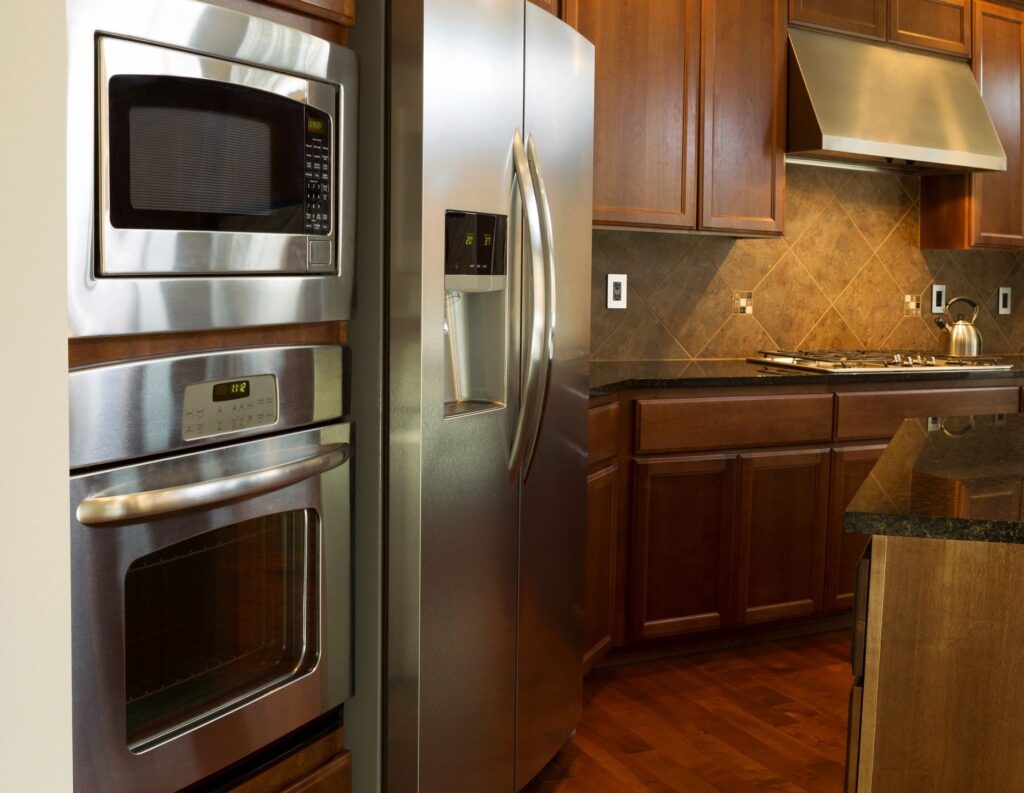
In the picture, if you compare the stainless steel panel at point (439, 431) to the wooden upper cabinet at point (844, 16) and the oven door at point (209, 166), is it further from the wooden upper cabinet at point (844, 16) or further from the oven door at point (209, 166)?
the wooden upper cabinet at point (844, 16)

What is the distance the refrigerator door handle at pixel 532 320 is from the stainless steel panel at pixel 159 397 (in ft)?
1.83

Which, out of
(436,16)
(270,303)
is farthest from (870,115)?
(270,303)

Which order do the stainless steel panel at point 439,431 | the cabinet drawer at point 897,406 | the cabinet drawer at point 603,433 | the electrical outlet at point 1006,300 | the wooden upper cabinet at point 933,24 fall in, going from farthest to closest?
the electrical outlet at point 1006,300, the wooden upper cabinet at point 933,24, the cabinet drawer at point 897,406, the cabinet drawer at point 603,433, the stainless steel panel at point 439,431

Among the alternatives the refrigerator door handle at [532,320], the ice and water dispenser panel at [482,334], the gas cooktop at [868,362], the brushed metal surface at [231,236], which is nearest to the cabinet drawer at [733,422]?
the gas cooktop at [868,362]

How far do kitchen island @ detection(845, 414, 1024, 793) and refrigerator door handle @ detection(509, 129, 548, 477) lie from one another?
32.0 inches

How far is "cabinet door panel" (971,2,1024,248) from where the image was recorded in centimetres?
417

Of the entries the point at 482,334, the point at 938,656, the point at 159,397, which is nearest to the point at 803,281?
the point at 482,334

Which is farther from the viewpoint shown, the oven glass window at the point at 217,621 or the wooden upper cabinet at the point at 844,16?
the wooden upper cabinet at the point at 844,16

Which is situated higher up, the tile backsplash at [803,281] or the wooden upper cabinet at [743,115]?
the wooden upper cabinet at [743,115]

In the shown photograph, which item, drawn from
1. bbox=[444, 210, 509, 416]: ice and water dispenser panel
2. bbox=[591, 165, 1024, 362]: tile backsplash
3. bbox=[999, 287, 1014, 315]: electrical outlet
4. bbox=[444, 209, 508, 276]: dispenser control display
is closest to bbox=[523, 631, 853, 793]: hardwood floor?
bbox=[444, 210, 509, 416]: ice and water dispenser panel

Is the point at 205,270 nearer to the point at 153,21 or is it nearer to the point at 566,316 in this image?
the point at 153,21

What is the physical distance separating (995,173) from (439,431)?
10.5ft

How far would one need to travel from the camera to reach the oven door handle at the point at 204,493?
4.35 feet

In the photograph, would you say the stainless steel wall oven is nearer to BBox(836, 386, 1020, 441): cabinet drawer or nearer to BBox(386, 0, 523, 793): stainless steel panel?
BBox(386, 0, 523, 793): stainless steel panel
